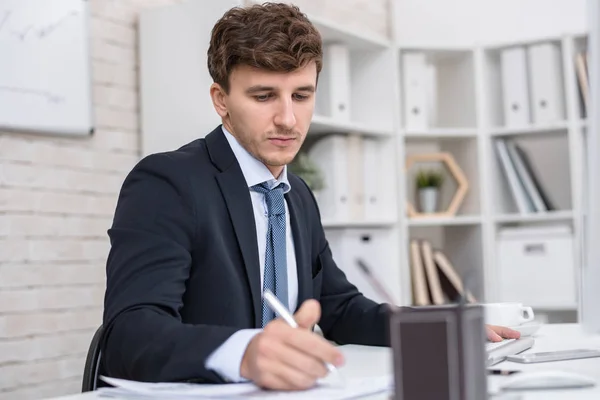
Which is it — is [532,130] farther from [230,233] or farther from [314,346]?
[314,346]

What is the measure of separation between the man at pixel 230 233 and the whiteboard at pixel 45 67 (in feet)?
3.75

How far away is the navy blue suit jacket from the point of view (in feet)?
3.49

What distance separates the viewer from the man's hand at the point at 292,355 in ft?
2.91

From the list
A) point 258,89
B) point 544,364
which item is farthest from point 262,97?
point 544,364

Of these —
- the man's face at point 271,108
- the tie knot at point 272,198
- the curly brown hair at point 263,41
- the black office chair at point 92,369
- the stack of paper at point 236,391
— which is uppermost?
the curly brown hair at point 263,41

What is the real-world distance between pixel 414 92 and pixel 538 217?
2.41 ft

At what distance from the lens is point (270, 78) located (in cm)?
146

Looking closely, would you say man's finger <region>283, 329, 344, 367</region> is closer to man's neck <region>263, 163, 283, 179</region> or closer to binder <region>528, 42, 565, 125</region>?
man's neck <region>263, 163, 283, 179</region>

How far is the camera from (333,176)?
319 centimetres

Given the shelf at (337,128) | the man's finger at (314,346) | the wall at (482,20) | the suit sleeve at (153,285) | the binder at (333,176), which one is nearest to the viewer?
the man's finger at (314,346)

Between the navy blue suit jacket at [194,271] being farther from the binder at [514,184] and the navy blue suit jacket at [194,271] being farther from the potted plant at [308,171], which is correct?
the binder at [514,184]

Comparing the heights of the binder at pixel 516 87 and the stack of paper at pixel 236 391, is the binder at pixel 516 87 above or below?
above

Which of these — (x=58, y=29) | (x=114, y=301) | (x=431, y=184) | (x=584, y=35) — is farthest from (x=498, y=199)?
(x=114, y=301)

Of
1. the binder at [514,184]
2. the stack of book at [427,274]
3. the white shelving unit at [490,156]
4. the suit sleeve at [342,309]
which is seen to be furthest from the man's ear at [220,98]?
the binder at [514,184]
